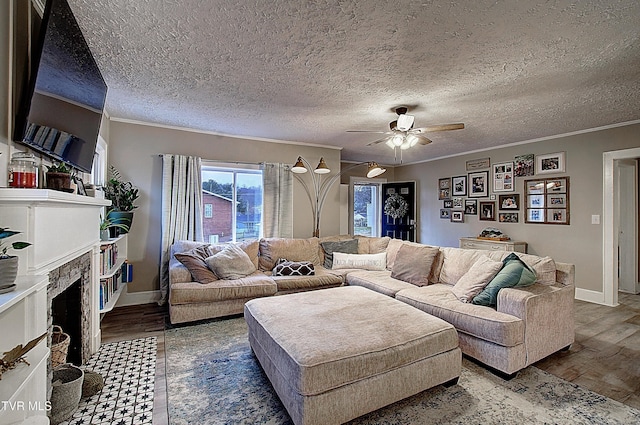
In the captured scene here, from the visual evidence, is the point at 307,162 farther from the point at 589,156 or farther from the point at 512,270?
the point at 589,156

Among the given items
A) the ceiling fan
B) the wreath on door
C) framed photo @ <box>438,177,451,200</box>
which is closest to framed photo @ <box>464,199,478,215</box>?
framed photo @ <box>438,177,451,200</box>

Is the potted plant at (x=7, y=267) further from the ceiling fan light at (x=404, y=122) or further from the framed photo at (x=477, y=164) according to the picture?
the framed photo at (x=477, y=164)

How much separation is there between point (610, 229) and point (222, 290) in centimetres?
501

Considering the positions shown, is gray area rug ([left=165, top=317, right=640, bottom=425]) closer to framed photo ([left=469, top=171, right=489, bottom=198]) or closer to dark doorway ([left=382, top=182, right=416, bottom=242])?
framed photo ([left=469, top=171, right=489, bottom=198])

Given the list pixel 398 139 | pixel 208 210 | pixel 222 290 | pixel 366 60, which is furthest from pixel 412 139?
pixel 208 210

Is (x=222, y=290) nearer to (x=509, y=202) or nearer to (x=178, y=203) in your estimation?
(x=178, y=203)

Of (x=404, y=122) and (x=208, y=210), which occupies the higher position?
(x=404, y=122)

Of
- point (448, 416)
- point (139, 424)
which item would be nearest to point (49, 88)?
point (139, 424)

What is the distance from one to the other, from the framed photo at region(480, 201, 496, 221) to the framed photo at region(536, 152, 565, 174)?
899 millimetres

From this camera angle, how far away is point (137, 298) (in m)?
4.08

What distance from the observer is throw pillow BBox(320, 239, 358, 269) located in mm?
4570

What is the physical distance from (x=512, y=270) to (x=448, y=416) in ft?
4.33

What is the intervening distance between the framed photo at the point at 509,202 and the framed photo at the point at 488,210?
0.13 metres

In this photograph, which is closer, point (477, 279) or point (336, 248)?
point (477, 279)
